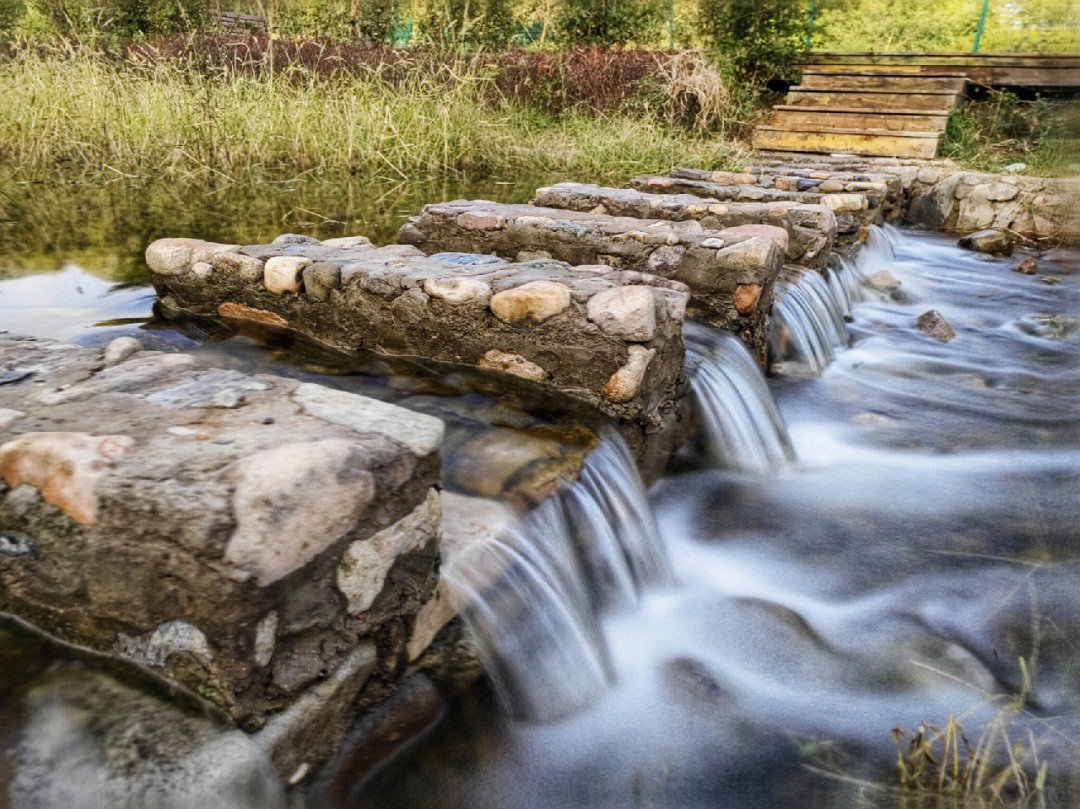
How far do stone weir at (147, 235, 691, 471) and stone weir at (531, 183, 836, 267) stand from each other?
121 cm

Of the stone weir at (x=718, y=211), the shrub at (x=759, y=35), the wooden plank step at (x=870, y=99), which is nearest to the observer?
the stone weir at (x=718, y=211)

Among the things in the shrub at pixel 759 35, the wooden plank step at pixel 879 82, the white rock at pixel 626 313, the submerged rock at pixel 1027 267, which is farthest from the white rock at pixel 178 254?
the shrub at pixel 759 35

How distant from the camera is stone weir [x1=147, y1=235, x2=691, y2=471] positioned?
2.19m

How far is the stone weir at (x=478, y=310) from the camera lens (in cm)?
219

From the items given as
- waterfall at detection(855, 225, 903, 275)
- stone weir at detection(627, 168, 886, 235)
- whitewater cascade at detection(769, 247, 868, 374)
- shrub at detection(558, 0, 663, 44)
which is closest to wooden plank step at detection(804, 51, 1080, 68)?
shrub at detection(558, 0, 663, 44)

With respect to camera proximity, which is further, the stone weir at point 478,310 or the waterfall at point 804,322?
the waterfall at point 804,322

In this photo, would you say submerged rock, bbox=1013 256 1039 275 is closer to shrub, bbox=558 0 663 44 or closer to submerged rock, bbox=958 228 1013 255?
submerged rock, bbox=958 228 1013 255

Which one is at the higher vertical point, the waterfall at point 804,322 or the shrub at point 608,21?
the shrub at point 608,21

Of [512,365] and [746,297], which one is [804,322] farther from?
[512,365]

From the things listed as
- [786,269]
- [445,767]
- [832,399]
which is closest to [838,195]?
[786,269]

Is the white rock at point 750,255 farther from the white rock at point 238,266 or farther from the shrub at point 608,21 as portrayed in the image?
the shrub at point 608,21

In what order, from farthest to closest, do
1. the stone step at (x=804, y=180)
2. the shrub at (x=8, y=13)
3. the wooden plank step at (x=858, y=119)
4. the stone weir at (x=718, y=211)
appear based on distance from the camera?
the shrub at (x=8, y=13) < the wooden plank step at (x=858, y=119) < the stone step at (x=804, y=180) < the stone weir at (x=718, y=211)

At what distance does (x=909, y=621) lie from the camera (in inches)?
75.8

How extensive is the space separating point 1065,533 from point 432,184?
406 cm
